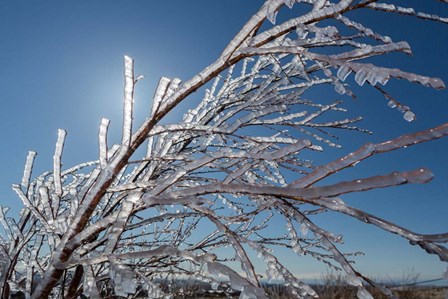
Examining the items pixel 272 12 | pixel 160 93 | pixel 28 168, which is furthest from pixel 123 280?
pixel 28 168

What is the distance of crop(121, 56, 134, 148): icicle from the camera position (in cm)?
173

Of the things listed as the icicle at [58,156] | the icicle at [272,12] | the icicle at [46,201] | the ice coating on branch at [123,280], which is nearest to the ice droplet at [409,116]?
the icicle at [272,12]

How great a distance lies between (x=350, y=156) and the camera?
1135 millimetres

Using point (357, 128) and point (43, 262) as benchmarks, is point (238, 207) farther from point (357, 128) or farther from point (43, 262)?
point (43, 262)

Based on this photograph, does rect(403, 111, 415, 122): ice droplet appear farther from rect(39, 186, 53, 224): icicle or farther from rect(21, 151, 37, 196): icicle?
rect(21, 151, 37, 196): icicle

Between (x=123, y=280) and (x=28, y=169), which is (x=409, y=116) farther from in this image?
(x=28, y=169)

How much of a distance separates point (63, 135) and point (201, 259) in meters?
1.29

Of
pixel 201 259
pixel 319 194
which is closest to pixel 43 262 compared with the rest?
pixel 201 259

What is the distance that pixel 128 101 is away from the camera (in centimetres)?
176

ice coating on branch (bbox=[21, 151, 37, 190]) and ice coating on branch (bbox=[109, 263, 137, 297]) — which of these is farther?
ice coating on branch (bbox=[21, 151, 37, 190])

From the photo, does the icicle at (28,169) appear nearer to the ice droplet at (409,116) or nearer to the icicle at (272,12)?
the icicle at (272,12)

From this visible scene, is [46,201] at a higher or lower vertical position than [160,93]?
lower

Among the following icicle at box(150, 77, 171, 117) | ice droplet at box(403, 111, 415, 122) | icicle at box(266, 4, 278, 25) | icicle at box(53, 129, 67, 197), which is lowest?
icicle at box(53, 129, 67, 197)

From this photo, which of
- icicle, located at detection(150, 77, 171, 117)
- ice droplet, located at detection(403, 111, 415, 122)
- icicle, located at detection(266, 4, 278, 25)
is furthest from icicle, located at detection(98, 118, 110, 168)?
ice droplet, located at detection(403, 111, 415, 122)
